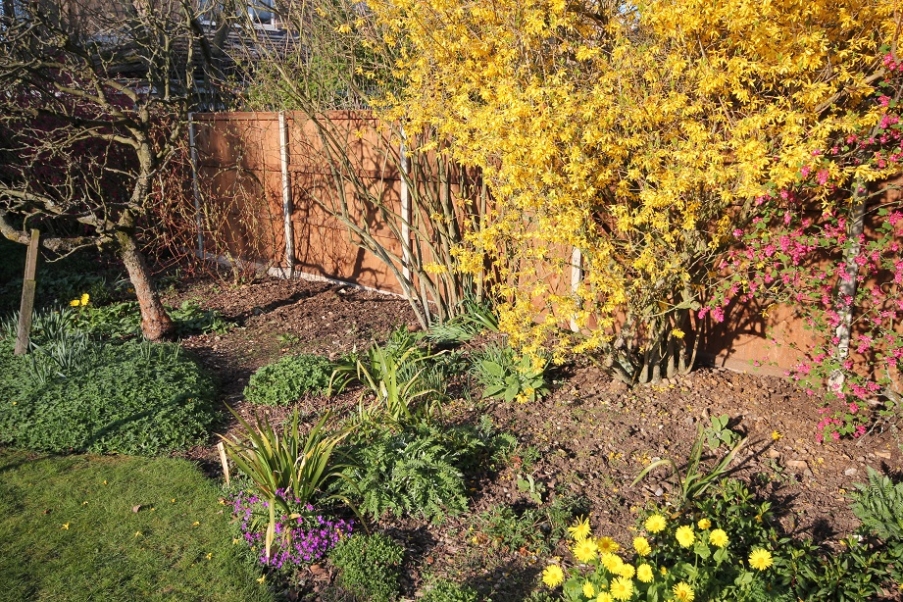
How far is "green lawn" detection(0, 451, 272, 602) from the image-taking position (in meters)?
3.05

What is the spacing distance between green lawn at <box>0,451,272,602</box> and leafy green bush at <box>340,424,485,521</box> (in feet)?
2.09

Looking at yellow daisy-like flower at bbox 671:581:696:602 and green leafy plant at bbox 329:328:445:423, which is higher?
yellow daisy-like flower at bbox 671:581:696:602

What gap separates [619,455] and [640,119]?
1779 mm

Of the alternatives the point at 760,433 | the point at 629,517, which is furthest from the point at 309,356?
the point at 760,433

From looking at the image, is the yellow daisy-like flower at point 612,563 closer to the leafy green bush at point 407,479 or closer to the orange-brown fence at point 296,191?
the leafy green bush at point 407,479

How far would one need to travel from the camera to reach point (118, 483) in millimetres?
3922

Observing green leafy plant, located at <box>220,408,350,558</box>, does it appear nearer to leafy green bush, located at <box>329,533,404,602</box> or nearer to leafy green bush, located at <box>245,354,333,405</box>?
leafy green bush, located at <box>329,533,404,602</box>

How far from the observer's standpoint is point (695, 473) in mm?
3531

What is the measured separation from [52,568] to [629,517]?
264cm

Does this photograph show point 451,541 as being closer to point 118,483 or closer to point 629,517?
point 629,517

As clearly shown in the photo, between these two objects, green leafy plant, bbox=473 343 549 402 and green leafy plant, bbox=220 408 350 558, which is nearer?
green leafy plant, bbox=220 408 350 558

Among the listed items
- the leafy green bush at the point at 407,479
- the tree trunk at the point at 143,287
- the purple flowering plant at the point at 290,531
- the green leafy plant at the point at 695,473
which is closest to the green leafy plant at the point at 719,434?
the green leafy plant at the point at 695,473

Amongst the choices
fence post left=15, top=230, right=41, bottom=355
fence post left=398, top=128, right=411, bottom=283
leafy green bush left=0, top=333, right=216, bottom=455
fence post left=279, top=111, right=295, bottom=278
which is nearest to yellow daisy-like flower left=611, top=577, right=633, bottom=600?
leafy green bush left=0, top=333, right=216, bottom=455

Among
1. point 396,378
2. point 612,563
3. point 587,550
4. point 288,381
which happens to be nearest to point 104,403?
point 288,381
